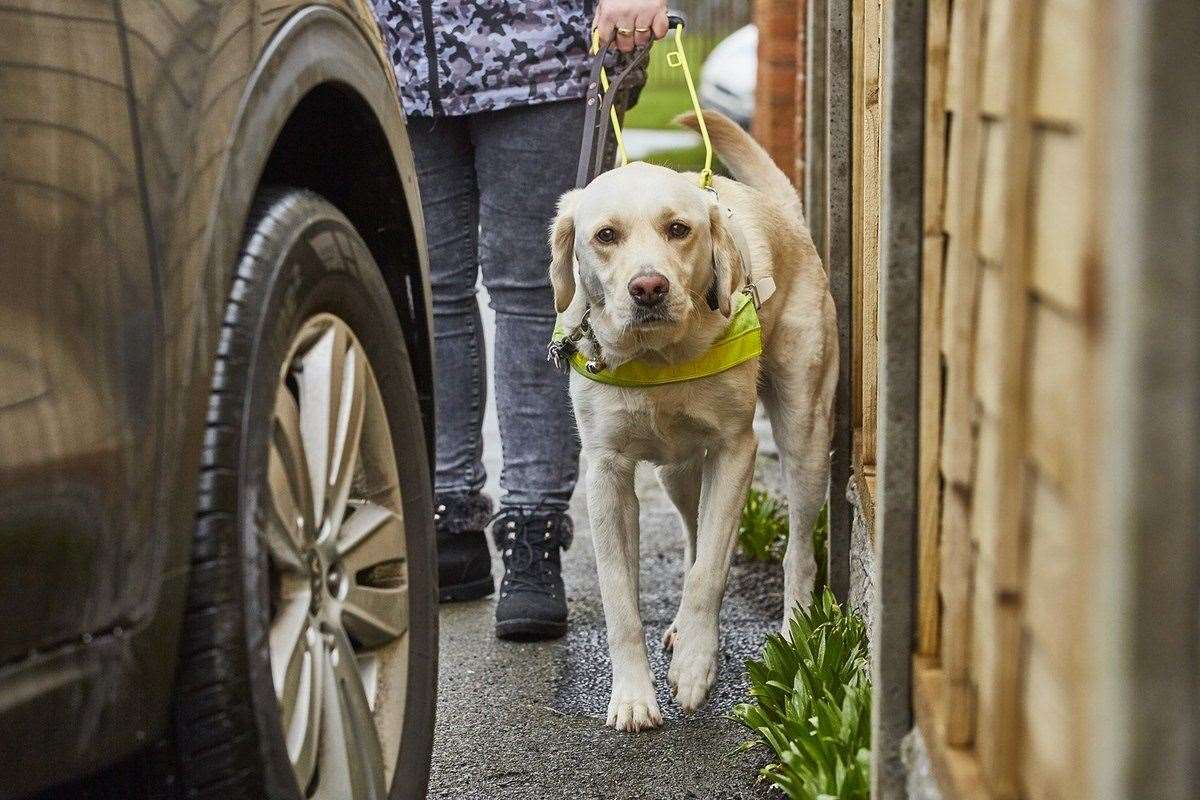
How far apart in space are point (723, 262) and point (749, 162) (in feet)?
2.78

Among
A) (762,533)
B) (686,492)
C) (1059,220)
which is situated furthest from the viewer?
(762,533)

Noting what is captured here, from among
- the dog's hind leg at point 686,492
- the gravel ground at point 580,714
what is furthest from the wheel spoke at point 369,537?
the dog's hind leg at point 686,492

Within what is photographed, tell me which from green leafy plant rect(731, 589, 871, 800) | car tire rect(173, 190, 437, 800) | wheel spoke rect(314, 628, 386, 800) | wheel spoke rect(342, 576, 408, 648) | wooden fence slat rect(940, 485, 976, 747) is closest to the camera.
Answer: car tire rect(173, 190, 437, 800)

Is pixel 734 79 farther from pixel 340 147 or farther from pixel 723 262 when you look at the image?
pixel 340 147

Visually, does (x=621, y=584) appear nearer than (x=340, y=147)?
No

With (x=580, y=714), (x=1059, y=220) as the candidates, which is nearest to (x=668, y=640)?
(x=580, y=714)

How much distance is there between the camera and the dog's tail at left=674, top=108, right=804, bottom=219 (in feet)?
14.0

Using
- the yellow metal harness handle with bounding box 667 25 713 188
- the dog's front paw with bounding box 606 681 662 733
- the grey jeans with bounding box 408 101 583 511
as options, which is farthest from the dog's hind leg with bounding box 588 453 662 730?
the yellow metal harness handle with bounding box 667 25 713 188

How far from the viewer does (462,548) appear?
4.36 meters

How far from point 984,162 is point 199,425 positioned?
2.94 feet

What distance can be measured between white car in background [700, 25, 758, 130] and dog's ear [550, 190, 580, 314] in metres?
11.4

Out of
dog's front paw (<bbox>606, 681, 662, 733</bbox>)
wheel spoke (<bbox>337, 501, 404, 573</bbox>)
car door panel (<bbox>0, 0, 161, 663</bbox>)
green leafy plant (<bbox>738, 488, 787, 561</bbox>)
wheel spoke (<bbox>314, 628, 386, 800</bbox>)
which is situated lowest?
green leafy plant (<bbox>738, 488, 787, 561</bbox>)

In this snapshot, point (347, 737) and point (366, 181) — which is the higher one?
point (366, 181)

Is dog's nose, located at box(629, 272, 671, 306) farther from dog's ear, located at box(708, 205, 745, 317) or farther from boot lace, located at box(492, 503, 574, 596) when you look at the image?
boot lace, located at box(492, 503, 574, 596)
